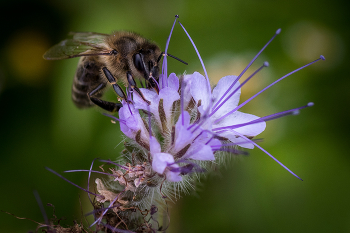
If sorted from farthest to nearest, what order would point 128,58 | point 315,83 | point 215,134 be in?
point 315,83
point 128,58
point 215,134

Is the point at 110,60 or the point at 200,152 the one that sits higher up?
the point at 110,60

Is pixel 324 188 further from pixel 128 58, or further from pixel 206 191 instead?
pixel 128 58

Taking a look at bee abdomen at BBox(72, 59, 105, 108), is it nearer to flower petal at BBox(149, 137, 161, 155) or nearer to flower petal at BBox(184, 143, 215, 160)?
flower petal at BBox(149, 137, 161, 155)

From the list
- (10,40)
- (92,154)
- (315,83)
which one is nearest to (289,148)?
(315,83)

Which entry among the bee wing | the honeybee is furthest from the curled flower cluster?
the bee wing

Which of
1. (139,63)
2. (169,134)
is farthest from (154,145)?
(139,63)

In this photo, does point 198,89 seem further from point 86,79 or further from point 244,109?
point 244,109

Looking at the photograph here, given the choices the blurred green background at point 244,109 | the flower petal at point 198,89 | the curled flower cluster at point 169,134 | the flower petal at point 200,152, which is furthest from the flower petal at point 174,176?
the blurred green background at point 244,109
